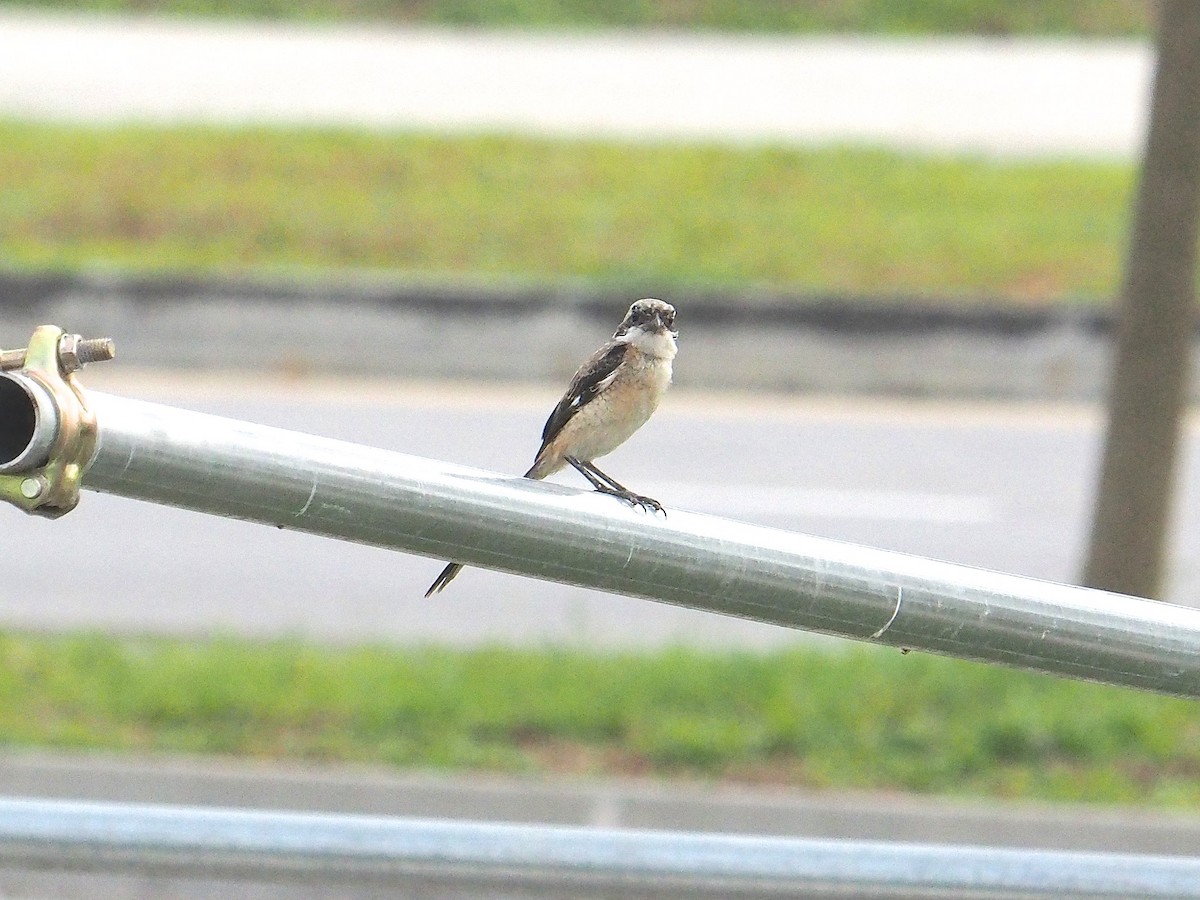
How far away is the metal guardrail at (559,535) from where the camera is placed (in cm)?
144

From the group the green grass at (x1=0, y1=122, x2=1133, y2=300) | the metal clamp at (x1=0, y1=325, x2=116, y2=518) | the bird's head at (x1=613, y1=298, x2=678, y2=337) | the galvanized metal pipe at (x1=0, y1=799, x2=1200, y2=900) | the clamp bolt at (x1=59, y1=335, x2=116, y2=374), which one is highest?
the green grass at (x1=0, y1=122, x2=1133, y2=300)

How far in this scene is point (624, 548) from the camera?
1658 mm

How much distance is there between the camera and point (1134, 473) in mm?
7441

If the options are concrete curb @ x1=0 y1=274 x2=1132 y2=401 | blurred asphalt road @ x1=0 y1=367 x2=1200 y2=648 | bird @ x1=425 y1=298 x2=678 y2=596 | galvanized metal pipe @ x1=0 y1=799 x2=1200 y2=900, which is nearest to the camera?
galvanized metal pipe @ x1=0 y1=799 x2=1200 y2=900

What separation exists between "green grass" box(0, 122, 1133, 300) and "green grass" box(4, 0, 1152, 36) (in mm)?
6771

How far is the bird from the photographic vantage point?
3791 mm

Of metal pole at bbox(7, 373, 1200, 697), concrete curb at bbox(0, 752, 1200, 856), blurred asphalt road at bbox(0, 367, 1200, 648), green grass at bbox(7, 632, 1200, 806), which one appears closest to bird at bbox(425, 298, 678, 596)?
A: metal pole at bbox(7, 373, 1200, 697)

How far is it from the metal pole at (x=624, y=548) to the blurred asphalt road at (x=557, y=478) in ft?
18.9

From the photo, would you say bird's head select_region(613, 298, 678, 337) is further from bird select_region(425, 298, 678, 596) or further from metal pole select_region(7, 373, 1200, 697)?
metal pole select_region(7, 373, 1200, 697)

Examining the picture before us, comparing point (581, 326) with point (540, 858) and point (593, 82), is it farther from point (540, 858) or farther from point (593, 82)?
point (540, 858)

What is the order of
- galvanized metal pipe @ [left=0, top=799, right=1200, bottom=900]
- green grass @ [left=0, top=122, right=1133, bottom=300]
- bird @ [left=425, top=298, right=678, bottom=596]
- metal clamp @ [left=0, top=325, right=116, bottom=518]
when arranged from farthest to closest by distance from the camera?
green grass @ [left=0, top=122, right=1133, bottom=300] < bird @ [left=425, top=298, right=678, bottom=596] < galvanized metal pipe @ [left=0, top=799, right=1200, bottom=900] < metal clamp @ [left=0, top=325, right=116, bottom=518]

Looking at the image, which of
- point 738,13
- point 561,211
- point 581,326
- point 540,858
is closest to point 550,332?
point 581,326

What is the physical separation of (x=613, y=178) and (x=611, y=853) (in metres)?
15.6

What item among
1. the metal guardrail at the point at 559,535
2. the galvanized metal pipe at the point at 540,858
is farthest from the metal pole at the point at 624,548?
the galvanized metal pipe at the point at 540,858
